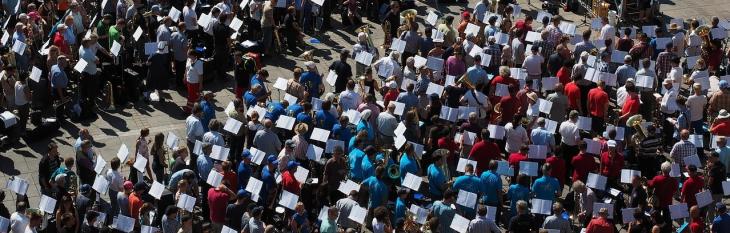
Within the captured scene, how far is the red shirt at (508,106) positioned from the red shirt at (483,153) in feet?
6.73

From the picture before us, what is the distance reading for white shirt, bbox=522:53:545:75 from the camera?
29.1m

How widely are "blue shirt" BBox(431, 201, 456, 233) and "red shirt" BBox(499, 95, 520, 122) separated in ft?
15.1

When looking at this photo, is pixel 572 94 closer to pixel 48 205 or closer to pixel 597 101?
pixel 597 101

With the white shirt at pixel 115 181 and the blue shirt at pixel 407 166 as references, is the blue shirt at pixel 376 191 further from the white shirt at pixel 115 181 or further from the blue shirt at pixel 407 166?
the white shirt at pixel 115 181

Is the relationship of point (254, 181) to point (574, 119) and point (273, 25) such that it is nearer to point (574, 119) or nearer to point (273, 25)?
point (574, 119)

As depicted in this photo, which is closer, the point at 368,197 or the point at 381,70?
the point at 368,197

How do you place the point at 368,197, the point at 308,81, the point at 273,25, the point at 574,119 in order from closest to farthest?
the point at 368,197 < the point at 574,119 < the point at 308,81 < the point at 273,25

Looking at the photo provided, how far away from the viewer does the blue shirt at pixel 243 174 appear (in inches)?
956

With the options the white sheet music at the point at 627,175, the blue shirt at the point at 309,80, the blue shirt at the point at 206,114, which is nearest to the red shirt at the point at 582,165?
the white sheet music at the point at 627,175

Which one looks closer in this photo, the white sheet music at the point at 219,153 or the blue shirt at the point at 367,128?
the white sheet music at the point at 219,153

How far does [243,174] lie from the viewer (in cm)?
2428

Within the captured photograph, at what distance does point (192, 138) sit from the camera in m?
26.1

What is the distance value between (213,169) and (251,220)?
6.81ft

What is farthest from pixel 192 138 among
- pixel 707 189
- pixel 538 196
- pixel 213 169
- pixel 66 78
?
pixel 707 189
